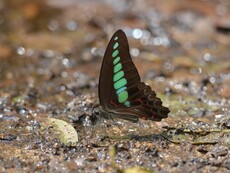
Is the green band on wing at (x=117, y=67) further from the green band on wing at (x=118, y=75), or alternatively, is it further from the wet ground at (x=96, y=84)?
the wet ground at (x=96, y=84)

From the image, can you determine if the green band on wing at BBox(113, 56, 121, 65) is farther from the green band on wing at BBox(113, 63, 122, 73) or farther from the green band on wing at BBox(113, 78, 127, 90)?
the green band on wing at BBox(113, 78, 127, 90)

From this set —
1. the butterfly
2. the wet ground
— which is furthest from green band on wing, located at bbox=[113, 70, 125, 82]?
the wet ground

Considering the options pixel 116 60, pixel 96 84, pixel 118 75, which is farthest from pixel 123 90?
pixel 96 84

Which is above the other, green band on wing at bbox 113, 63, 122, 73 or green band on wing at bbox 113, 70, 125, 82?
green band on wing at bbox 113, 63, 122, 73

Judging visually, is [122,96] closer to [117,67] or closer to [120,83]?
[120,83]

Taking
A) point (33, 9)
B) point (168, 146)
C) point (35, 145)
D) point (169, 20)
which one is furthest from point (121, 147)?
point (33, 9)

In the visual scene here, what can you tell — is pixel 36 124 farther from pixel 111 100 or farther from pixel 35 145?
pixel 111 100
